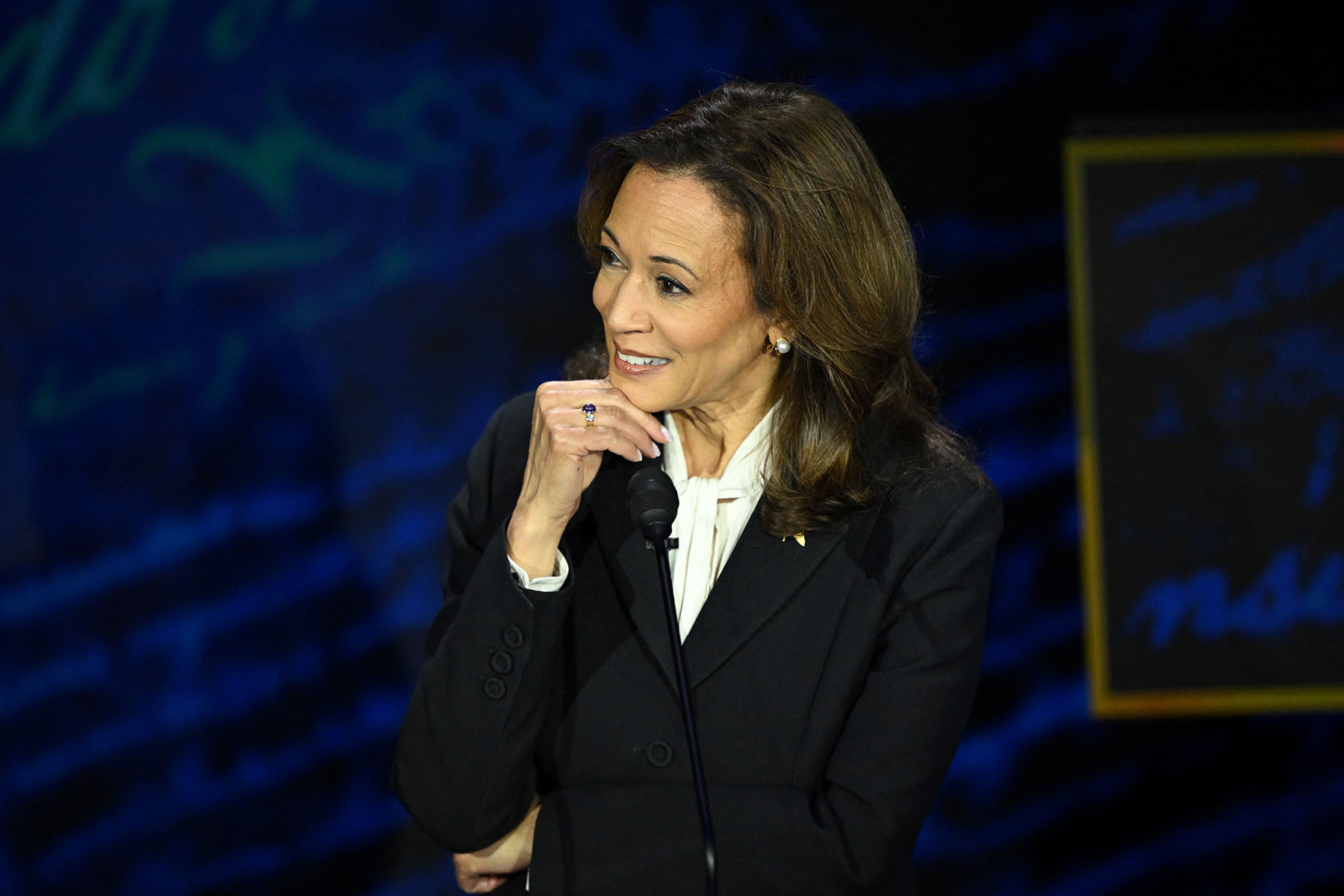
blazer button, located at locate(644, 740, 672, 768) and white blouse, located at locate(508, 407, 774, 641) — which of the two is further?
white blouse, located at locate(508, 407, 774, 641)

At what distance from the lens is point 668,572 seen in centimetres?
148

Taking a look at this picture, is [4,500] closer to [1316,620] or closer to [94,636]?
[94,636]

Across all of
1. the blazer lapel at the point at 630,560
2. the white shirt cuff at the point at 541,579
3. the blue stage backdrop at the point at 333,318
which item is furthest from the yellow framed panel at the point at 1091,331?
the white shirt cuff at the point at 541,579

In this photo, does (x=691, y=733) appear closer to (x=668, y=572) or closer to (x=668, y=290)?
(x=668, y=572)

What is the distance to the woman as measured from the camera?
5.46ft

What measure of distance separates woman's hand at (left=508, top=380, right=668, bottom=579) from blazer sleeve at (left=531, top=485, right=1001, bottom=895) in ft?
1.14

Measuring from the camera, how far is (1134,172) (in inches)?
120

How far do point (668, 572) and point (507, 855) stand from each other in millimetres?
557

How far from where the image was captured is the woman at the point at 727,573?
1663 mm

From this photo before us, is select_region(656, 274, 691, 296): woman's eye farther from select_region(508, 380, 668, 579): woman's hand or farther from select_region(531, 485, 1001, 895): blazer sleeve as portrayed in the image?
select_region(531, 485, 1001, 895): blazer sleeve

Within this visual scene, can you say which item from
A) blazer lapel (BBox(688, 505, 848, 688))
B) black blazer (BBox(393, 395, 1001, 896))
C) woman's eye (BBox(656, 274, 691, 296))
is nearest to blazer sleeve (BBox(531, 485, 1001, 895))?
black blazer (BBox(393, 395, 1001, 896))

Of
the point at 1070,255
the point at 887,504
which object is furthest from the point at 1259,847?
the point at 887,504

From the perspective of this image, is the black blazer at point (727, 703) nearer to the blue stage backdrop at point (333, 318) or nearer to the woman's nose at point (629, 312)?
the woman's nose at point (629, 312)

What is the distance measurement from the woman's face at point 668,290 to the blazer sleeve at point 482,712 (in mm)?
315
